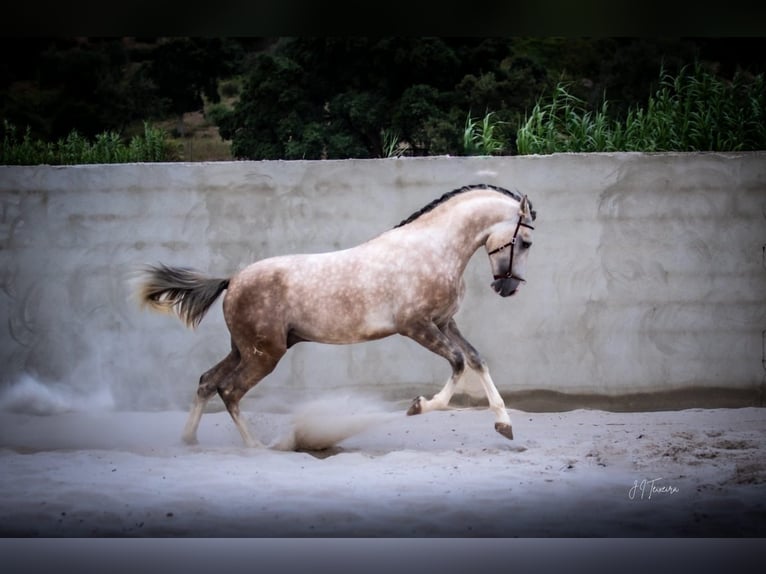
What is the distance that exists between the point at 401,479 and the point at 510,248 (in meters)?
1.44

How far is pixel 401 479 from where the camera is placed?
5230mm

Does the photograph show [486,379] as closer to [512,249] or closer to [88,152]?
[512,249]

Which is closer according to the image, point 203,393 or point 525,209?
point 525,209

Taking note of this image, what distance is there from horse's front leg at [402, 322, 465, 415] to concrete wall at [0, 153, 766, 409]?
0.49m

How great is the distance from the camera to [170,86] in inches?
346

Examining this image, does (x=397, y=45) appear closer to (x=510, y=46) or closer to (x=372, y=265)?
(x=510, y=46)

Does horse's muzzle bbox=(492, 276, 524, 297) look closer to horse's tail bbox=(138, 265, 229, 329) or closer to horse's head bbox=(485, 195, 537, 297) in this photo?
horse's head bbox=(485, 195, 537, 297)

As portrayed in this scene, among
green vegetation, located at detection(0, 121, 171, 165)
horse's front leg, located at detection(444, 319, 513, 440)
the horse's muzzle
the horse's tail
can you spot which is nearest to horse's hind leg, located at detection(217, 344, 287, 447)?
the horse's tail

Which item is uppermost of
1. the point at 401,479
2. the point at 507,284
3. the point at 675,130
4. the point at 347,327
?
the point at 675,130

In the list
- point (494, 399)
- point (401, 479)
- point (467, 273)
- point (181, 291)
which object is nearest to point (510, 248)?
point (467, 273)

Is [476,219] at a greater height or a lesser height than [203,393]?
greater

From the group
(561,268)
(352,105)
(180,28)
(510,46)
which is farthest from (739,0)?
(510,46)

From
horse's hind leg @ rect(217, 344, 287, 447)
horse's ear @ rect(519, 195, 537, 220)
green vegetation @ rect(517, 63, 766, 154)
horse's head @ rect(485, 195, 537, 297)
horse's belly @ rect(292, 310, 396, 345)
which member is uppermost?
green vegetation @ rect(517, 63, 766, 154)

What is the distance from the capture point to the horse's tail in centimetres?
560
